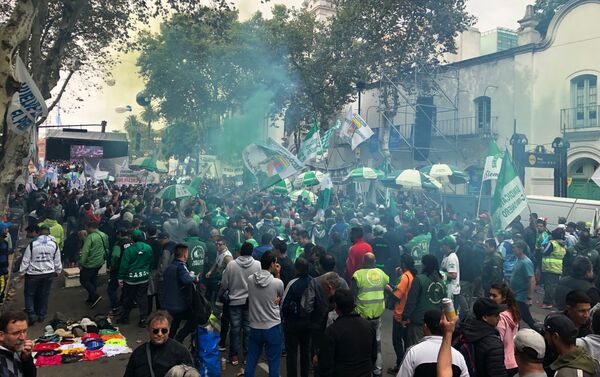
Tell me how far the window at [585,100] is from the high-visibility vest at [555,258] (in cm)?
1520

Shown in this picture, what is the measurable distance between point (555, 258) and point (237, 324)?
662 cm

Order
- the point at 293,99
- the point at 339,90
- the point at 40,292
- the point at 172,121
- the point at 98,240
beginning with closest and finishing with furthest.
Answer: the point at 40,292 → the point at 98,240 → the point at 339,90 → the point at 293,99 → the point at 172,121

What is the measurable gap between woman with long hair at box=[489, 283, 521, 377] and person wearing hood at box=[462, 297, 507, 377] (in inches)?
32.9

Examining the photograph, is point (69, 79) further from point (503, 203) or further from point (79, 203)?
point (503, 203)

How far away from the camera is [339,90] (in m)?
30.2

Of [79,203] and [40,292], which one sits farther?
[79,203]

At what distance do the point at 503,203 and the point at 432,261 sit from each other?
4.80 m

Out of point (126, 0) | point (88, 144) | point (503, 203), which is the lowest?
point (503, 203)

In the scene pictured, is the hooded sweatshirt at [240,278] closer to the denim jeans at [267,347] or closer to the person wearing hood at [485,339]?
the denim jeans at [267,347]

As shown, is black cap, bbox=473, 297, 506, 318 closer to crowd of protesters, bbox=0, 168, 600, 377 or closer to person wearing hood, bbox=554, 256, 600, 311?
crowd of protesters, bbox=0, 168, 600, 377

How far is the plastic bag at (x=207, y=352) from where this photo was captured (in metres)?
→ 5.58

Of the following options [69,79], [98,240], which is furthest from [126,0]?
[98,240]

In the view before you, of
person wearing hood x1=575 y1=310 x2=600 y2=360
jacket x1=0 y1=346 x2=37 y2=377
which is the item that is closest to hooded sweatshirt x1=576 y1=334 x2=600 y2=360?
person wearing hood x1=575 y1=310 x2=600 y2=360

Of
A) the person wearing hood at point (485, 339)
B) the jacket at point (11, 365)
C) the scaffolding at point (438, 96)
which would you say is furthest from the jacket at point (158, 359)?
the scaffolding at point (438, 96)
